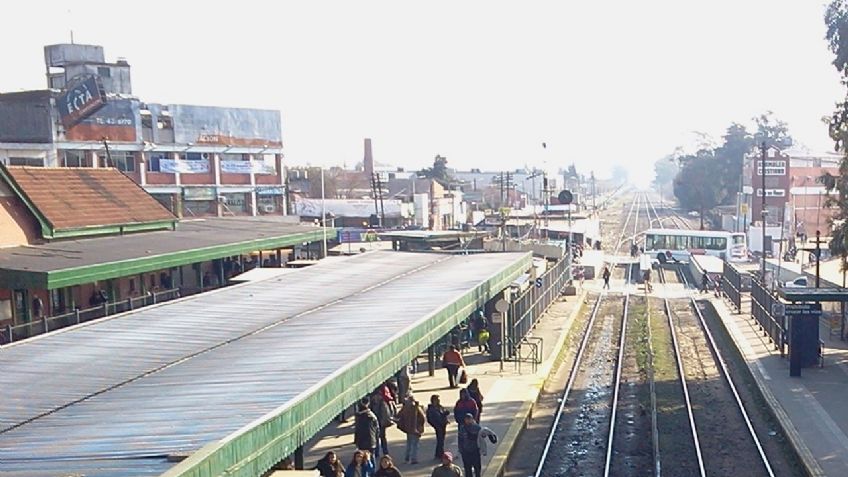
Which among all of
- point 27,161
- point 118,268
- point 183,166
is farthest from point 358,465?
point 183,166

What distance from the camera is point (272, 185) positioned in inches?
2281

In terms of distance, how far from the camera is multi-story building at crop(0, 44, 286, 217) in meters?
46.1

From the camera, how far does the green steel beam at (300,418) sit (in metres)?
8.29

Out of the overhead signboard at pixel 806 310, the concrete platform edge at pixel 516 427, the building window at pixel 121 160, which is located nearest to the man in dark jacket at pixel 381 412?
the concrete platform edge at pixel 516 427

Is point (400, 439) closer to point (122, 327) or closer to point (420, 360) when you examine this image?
point (122, 327)

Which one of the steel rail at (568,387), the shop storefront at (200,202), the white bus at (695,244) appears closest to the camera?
the steel rail at (568,387)

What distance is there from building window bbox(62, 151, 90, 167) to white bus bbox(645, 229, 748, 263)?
35.7m

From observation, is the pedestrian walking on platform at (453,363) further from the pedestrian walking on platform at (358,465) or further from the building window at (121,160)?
the building window at (121,160)

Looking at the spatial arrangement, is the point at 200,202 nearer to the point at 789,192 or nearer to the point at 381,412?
the point at 381,412

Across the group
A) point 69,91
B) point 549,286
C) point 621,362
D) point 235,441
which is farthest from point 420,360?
point 69,91

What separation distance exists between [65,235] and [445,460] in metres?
18.5

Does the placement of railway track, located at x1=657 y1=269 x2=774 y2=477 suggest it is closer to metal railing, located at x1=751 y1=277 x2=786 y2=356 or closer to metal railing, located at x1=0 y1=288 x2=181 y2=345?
metal railing, located at x1=751 y1=277 x2=786 y2=356

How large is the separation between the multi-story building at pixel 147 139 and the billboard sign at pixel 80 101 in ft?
0.17

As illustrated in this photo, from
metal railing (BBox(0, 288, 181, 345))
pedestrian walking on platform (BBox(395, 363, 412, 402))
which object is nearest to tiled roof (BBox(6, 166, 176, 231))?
metal railing (BBox(0, 288, 181, 345))
